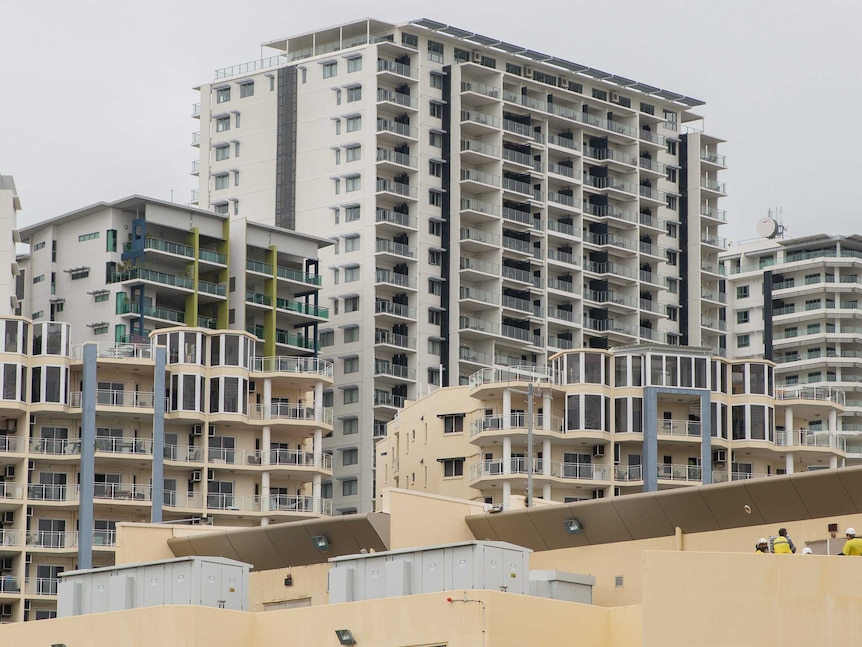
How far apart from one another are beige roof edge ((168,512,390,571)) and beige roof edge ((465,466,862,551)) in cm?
429

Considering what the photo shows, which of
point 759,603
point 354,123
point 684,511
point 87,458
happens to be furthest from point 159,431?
point 759,603

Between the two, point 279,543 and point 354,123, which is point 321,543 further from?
point 354,123

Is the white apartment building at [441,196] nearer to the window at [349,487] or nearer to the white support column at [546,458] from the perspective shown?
the window at [349,487]

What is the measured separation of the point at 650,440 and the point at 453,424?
12726 millimetres

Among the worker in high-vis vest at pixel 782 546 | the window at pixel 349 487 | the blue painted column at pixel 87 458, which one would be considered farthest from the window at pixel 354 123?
the worker in high-vis vest at pixel 782 546

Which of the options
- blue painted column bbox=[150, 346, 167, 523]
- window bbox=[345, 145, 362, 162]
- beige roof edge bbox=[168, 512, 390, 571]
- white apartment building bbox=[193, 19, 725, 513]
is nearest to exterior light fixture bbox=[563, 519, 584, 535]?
beige roof edge bbox=[168, 512, 390, 571]

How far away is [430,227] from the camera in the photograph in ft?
527

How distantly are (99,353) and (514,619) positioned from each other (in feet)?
259

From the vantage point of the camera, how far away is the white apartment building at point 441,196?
156250 millimetres

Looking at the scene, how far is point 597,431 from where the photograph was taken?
130 m

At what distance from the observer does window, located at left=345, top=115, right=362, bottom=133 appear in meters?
159

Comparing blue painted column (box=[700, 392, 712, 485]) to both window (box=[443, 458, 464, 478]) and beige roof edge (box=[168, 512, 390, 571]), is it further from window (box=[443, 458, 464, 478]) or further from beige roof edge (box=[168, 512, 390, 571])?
beige roof edge (box=[168, 512, 390, 571])

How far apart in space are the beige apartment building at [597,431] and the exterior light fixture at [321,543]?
196 ft

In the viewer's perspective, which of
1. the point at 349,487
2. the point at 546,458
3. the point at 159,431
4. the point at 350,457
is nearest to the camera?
the point at 159,431
